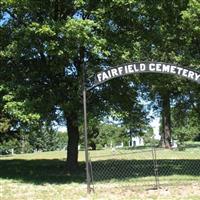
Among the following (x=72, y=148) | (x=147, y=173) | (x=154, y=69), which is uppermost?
(x=154, y=69)

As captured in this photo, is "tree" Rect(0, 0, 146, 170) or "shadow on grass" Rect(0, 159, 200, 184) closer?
"tree" Rect(0, 0, 146, 170)

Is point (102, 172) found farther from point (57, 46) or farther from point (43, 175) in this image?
point (57, 46)

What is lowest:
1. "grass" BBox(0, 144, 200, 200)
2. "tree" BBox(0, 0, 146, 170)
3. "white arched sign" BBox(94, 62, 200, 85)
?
"grass" BBox(0, 144, 200, 200)

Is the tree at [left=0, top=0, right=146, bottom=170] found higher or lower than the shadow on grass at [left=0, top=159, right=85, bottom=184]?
higher

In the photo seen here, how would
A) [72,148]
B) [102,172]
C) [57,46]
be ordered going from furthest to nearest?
[72,148] → [102,172] → [57,46]

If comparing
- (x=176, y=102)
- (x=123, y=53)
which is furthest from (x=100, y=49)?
(x=176, y=102)

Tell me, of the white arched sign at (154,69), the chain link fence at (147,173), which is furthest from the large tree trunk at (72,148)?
the white arched sign at (154,69)

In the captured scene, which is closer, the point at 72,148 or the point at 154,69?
the point at 154,69

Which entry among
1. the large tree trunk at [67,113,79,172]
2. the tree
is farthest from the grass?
the tree

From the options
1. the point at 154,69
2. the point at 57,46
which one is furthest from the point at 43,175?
the point at 154,69

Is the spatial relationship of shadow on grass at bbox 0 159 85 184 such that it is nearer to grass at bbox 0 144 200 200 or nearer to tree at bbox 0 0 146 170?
grass at bbox 0 144 200 200

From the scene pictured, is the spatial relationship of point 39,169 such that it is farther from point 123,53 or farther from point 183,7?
point 183,7

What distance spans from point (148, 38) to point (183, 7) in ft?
7.41

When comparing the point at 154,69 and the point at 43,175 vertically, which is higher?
the point at 154,69
